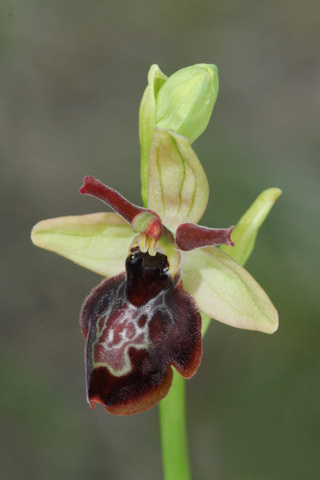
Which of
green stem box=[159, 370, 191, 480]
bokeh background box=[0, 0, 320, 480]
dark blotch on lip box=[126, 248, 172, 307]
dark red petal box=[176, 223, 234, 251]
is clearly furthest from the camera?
bokeh background box=[0, 0, 320, 480]

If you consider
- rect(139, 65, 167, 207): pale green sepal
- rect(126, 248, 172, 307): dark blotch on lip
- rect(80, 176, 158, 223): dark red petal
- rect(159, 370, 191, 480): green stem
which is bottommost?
rect(159, 370, 191, 480): green stem

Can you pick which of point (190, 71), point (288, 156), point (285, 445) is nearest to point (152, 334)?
point (190, 71)

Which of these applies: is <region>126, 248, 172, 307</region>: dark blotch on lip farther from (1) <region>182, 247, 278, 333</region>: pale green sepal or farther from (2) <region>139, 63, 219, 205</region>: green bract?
(2) <region>139, 63, 219, 205</region>: green bract

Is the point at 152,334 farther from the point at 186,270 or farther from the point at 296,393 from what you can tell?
the point at 296,393

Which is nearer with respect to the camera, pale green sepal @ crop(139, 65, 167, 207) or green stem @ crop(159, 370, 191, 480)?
pale green sepal @ crop(139, 65, 167, 207)

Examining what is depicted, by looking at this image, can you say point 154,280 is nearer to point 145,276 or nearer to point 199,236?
point 145,276

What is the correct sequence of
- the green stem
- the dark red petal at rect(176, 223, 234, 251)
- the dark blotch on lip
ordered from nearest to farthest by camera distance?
1. the dark red petal at rect(176, 223, 234, 251)
2. the dark blotch on lip
3. the green stem

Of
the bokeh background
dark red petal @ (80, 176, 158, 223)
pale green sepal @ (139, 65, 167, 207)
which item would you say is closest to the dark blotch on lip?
dark red petal @ (80, 176, 158, 223)
